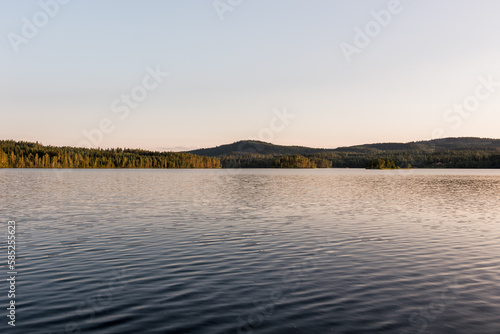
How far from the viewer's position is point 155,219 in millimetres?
42156

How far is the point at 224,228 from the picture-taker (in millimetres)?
37031

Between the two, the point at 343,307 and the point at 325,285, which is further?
the point at 325,285

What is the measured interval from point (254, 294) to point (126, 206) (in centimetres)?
4003

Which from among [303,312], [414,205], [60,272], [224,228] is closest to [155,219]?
[224,228]

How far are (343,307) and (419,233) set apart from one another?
22.4 m

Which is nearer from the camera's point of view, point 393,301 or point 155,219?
point 393,301

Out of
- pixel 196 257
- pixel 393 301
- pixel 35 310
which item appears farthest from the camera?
pixel 196 257

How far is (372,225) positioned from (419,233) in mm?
5070

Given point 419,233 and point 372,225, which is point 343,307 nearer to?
point 419,233

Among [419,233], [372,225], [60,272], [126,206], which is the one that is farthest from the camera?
[126,206]

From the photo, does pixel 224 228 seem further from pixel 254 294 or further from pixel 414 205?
pixel 414 205

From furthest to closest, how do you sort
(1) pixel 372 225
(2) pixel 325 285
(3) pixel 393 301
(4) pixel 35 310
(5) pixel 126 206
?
(5) pixel 126 206 → (1) pixel 372 225 → (2) pixel 325 285 → (3) pixel 393 301 → (4) pixel 35 310

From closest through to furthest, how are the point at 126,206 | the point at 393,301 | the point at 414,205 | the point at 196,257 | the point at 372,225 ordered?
the point at 393,301 → the point at 196,257 → the point at 372,225 → the point at 126,206 → the point at 414,205

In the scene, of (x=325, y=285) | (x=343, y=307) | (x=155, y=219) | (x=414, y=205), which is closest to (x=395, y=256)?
(x=325, y=285)
